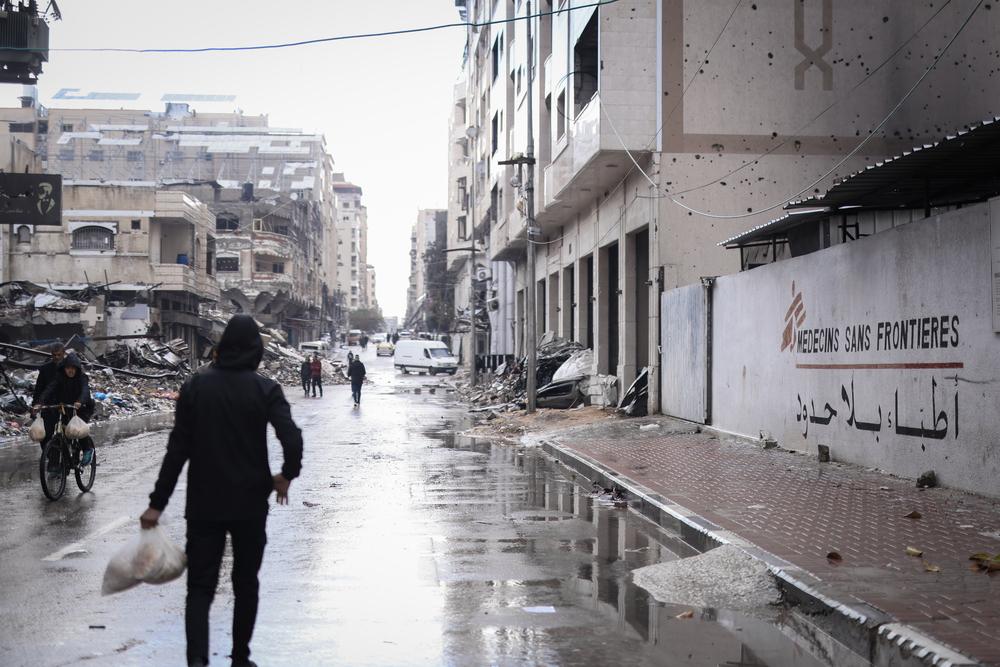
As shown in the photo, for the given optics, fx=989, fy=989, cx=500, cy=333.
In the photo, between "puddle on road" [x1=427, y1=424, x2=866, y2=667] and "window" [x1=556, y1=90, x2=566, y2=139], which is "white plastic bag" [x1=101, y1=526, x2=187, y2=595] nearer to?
"puddle on road" [x1=427, y1=424, x2=866, y2=667]

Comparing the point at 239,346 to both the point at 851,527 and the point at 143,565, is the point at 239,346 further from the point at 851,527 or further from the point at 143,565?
the point at 851,527

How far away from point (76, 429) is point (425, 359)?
175 ft

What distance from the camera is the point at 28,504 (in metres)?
11.4

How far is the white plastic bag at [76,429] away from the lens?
38.0 ft

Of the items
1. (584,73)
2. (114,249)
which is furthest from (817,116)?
(114,249)

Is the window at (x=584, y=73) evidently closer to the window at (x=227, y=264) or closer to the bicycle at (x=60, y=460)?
the bicycle at (x=60, y=460)

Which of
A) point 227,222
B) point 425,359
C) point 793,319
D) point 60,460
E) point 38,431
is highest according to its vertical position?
point 227,222

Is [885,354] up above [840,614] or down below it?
above

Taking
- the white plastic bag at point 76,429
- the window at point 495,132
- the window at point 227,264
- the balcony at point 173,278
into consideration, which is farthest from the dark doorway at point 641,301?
the window at point 227,264

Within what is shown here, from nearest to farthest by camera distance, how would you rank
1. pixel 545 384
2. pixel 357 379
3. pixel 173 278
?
pixel 545 384
pixel 357 379
pixel 173 278

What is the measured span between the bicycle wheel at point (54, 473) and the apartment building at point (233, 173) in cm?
7230

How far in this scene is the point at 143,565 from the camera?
4.79 metres

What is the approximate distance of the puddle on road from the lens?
561cm

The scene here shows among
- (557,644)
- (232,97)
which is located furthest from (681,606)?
(232,97)
